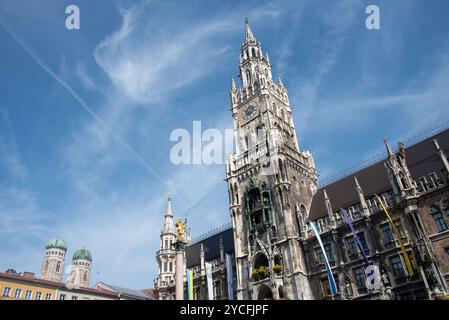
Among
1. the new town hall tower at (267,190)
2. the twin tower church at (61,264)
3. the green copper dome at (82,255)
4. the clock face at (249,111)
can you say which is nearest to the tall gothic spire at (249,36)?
the new town hall tower at (267,190)

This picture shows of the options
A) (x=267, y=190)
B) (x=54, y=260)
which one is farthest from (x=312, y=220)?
(x=54, y=260)

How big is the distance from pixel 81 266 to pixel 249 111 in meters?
129

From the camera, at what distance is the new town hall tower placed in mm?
39125

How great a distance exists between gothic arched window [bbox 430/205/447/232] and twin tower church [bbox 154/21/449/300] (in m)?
0.09

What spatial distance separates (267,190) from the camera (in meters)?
44.3

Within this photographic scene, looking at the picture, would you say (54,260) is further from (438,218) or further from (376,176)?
(438,218)

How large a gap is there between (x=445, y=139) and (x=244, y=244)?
26.1 m

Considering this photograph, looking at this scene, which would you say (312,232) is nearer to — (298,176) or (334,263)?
(334,263)

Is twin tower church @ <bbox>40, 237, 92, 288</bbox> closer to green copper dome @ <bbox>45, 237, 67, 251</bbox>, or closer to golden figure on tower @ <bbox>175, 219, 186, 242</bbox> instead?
green copper dome @ <bbox>45, 237, 67, 251</bbox>

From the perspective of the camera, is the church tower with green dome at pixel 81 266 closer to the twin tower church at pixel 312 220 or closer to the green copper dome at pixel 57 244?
the green copper dome at pixel 57 244

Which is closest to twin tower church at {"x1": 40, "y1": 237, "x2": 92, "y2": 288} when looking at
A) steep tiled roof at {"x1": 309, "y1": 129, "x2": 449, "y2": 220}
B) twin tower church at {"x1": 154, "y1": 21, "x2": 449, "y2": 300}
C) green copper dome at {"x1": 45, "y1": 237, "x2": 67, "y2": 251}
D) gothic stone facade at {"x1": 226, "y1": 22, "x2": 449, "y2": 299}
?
green copper dome at {"x1": 45, "y1": 237, "x2": 67, "y2": 251}

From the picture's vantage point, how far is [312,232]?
4072cm

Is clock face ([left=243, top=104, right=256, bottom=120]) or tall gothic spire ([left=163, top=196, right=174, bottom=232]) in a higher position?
clock face ([left=243, top=104, right=256, bottom=120])
